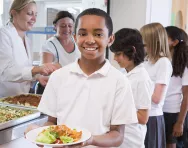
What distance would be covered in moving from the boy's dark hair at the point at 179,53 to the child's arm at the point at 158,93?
→ 440mm

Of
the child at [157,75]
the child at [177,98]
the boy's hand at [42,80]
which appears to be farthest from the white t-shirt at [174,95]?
the boy's hand at [42,80]

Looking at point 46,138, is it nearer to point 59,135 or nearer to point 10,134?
point 59,135

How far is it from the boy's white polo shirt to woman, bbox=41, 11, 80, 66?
4.12ft

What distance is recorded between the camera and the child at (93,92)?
99cm

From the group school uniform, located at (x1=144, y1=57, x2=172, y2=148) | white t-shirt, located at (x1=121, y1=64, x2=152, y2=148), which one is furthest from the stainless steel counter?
school uniform, located at (x1=144, y1=57, x2=172, y2=148)

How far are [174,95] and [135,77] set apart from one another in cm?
93

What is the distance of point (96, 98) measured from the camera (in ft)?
3.30

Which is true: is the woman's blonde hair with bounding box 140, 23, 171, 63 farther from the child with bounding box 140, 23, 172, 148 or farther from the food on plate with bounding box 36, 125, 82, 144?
the food on plate with bounding box 36, 125, 82, 144

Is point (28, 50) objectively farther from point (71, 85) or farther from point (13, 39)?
point (71, 85)

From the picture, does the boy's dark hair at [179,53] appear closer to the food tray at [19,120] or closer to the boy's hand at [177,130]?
the boy's hand at [177,130]

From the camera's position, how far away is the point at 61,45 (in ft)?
7.70

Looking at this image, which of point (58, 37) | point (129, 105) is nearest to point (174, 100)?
point (58, 37)

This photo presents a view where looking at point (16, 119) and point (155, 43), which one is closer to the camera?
point (16, 119)

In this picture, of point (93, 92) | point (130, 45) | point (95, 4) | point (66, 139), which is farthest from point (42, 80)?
point (95, 4)
